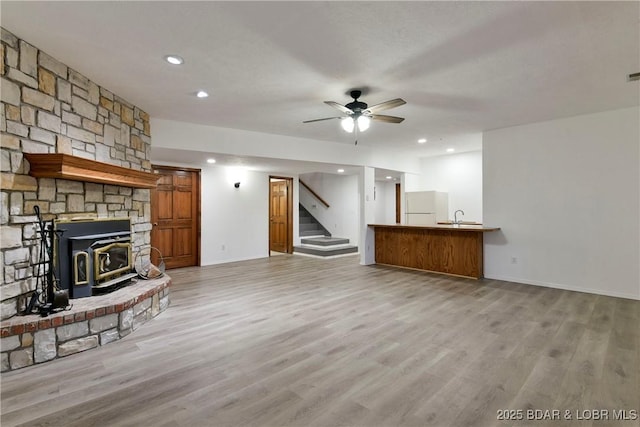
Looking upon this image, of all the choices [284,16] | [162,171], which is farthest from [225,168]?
[284,16]

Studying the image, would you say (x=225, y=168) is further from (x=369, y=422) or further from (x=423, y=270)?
(x=369, y=422)

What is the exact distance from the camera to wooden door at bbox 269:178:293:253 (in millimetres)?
8797

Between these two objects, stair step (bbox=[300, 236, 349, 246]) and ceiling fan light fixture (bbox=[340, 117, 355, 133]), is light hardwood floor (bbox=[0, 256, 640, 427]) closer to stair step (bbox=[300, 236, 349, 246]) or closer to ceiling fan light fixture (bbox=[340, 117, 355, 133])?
ceiling fan light fixture (bbox=[340, 117, 355, 133])

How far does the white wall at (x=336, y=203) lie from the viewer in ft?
32.2

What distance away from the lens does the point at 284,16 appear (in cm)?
219

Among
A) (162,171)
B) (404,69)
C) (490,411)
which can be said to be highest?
(404,69)

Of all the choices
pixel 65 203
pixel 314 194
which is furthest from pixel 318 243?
pixel 65 203

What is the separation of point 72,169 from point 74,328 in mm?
1342

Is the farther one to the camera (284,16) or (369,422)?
(284,16)

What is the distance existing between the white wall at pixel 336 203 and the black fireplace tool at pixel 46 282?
25.1 ft

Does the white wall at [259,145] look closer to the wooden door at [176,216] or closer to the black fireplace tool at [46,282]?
the wooden door at [176,216]

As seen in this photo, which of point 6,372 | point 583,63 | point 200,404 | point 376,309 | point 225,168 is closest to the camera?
point 200,404

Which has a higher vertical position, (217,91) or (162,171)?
(217,91)

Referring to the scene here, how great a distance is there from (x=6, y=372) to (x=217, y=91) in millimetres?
3046
